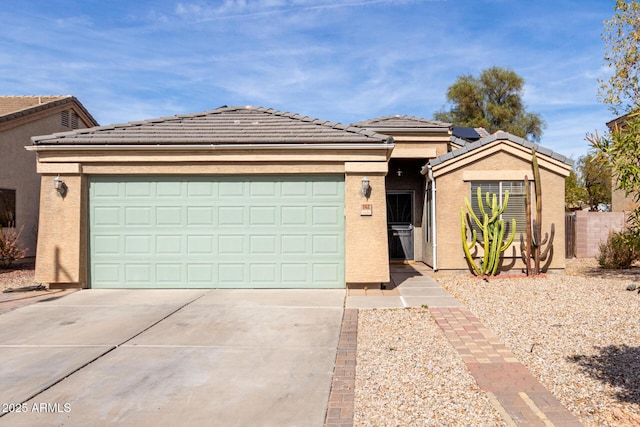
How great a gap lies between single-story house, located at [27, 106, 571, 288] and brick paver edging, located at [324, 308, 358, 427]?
334cm

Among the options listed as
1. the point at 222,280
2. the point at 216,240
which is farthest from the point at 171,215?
the point at 222,280

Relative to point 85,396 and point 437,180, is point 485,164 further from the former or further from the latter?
point 85,396

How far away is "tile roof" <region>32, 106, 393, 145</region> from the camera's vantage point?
33.1 ft

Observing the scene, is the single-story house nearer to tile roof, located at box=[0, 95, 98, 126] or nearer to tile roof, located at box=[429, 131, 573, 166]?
tile roof, located at box=[429, 131, 573, 166]

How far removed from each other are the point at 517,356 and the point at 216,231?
6.89 metres

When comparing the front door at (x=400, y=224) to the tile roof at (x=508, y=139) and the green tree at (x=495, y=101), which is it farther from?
the green tree at (x=495, y=101)

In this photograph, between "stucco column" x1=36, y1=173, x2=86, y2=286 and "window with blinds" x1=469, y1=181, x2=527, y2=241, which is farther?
"window with blinds" x1=469, y1=181, x2=527, y2=241

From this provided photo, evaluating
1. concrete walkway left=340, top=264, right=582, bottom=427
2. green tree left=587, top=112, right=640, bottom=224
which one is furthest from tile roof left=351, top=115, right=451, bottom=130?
green tree left=587, top=112, right=640, bottom=224

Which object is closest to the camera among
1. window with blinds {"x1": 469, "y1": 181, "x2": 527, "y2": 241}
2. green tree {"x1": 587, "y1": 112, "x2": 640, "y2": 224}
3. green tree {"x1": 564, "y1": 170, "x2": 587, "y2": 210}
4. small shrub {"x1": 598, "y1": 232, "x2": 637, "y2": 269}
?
green tree {"x1": 587, "y1": 112, "x2": 640, "y2": 224}

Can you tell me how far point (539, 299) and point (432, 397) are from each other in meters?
5.68

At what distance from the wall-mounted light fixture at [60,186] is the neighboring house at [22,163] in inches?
209

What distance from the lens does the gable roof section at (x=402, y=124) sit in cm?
1436

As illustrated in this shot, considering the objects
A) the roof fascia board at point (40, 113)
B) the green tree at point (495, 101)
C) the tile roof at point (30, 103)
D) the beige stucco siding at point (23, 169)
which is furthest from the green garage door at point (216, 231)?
the green tree at point (495, 101)

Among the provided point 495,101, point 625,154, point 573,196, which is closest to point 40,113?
point 625,154
